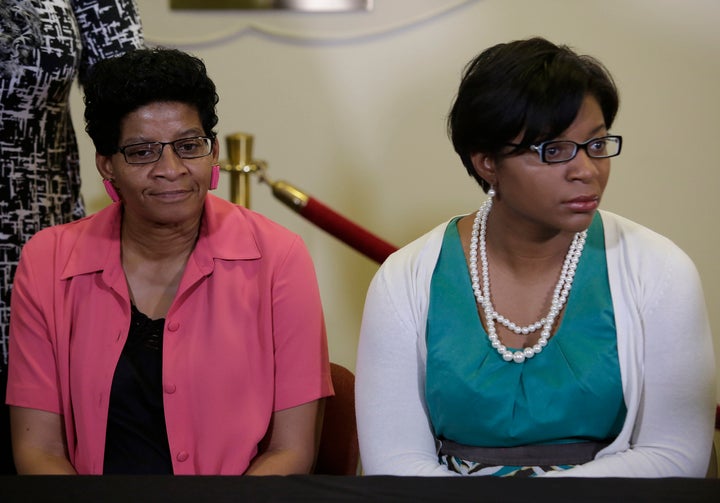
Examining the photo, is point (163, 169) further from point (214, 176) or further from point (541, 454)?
point (541, 454)

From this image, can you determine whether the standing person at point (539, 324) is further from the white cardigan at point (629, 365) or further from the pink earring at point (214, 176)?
the pink earring at point (214, 176)

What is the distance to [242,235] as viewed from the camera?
2.00 m

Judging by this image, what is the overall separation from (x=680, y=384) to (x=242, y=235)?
900 mm

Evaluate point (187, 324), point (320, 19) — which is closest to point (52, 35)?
point (187, 324)

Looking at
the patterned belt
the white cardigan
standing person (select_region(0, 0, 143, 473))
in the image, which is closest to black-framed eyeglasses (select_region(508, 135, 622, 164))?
the white cardigan

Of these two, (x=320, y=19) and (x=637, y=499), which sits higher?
(x=320, y=19)

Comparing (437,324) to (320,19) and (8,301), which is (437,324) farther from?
(320,19)

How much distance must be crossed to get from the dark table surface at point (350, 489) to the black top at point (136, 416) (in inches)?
23.1

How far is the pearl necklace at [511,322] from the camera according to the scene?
1733 mm

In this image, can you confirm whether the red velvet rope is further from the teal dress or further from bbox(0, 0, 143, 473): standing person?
the teal dress

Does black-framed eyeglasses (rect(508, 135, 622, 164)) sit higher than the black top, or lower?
higher

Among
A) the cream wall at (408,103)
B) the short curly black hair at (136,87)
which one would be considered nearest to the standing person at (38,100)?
the short curly black hair at (136,87)

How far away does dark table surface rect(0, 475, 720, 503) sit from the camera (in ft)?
3.92

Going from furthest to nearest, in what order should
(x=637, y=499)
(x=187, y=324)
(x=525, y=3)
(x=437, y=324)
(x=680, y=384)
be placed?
(x=525, y=3)
(x=187, y=324)
(x=437, y=324)
(x=680, y=384)
(x=637, y=499)
